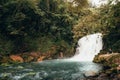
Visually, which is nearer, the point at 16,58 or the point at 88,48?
the point at 16,58

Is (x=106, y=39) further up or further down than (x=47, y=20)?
further down

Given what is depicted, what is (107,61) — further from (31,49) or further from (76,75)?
(31,49)

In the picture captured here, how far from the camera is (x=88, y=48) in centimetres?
3412

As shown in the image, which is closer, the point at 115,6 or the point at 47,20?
the point at 115,6

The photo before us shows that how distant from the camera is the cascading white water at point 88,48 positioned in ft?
108

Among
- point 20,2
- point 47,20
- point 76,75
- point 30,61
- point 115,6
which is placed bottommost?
point 76,75

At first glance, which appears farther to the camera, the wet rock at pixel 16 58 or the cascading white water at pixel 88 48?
the cascading white water at pixel 88 48

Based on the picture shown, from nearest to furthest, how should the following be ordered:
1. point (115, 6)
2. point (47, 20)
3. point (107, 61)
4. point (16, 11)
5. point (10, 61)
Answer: point (115, 6) → point (107, 61) → point (10, 61) → point (16, 11) → point (47, 20)

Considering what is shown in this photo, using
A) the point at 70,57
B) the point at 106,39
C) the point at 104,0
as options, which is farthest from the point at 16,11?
the point at 104,0

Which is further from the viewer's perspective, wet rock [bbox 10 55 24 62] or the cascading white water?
the cascading white water

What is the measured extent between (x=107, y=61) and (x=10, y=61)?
11.8 metres

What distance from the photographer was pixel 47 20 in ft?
111

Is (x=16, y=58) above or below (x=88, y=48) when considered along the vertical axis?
below

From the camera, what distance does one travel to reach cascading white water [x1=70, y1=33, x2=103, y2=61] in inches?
1296
